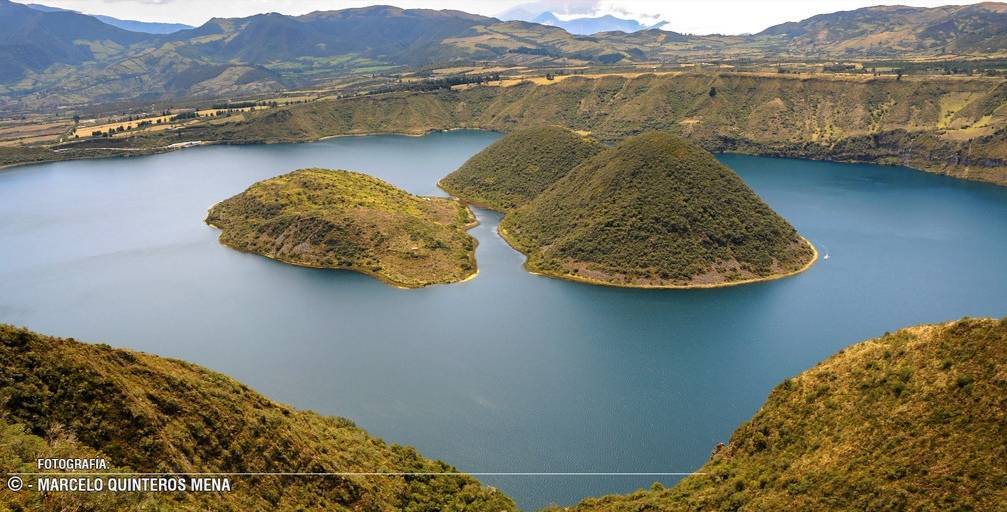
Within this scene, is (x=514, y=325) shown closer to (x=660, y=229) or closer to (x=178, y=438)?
(x=660, y=229)

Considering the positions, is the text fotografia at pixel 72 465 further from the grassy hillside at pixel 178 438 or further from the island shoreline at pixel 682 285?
the island shoreline at pixel 682 285

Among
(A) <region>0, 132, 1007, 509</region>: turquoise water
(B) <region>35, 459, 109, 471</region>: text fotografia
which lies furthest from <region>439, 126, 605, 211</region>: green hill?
(B) <region>35, 459, 109, 471</region>: text fotografia

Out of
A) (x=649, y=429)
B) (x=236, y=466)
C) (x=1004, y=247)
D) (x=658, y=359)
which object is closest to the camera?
(x=236, y=466)

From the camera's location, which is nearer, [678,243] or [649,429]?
[649,429]

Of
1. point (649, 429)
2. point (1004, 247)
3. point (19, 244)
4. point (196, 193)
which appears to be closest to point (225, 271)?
point (19, 244)

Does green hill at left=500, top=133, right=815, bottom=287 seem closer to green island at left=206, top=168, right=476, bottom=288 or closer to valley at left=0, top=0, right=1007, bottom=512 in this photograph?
valley at left=0, top=0, right=1007, bottom=512

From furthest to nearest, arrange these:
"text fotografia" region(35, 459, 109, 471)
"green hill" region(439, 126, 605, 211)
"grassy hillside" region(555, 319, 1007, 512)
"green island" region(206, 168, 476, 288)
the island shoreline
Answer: "green hill" region(439, 126, 605, 211) → "green island" region(206, 168, 476, 288) → the island shoreline → "grassy hillside" region(555, 319, 1007, 512) → "text fotografia" region(35, 459, 109, 471)

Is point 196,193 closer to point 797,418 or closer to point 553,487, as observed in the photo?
point 553,487
